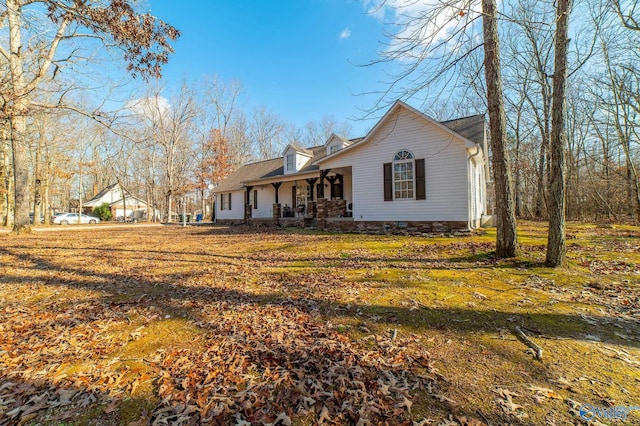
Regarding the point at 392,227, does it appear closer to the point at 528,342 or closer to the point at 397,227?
the point at 397,227

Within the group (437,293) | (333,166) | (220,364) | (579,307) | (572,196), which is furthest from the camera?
(572,196)

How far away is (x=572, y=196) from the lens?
2094cm

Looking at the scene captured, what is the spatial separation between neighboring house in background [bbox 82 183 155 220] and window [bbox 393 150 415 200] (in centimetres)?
4682

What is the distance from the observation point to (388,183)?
11836 mm

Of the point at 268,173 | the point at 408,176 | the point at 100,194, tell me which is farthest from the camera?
the point at 100,194

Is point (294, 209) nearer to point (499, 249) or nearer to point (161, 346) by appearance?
point (499, 249)

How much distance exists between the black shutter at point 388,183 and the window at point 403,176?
0.16 meters

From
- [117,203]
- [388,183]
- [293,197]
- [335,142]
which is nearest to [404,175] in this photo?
[388,183]

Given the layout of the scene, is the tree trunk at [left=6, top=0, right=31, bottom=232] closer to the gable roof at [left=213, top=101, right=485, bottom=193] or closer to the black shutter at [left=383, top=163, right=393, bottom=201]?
the gable roof at [left=213, top=101, right=485, bottom=193]

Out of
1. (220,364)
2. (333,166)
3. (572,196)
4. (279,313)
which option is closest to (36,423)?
(220,364)

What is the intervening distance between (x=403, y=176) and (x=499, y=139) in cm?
569

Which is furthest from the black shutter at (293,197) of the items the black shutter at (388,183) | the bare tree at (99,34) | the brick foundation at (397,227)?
the bare tree at (99,34)

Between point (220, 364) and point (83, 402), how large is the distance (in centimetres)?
98

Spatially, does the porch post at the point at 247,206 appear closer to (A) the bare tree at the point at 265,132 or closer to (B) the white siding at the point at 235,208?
(B) the white siding at the point at 235,208
